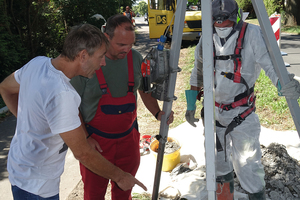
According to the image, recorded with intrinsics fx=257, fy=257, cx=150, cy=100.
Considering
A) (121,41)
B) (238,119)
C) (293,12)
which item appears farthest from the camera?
(293,12)

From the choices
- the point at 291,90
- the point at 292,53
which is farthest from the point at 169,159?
the point at 292,53

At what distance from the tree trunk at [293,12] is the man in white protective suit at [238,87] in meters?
15.9

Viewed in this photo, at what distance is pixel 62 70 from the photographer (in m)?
1.43

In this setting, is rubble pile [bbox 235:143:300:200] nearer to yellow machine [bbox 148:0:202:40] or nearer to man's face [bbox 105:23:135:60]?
man's face [bbox 105:23:135:60]

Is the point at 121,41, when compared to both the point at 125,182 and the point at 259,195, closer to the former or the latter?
the point at 125,182

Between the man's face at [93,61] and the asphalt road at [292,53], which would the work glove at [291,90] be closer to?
the man's face at [93,61]

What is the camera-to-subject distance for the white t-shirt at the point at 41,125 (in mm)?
1289

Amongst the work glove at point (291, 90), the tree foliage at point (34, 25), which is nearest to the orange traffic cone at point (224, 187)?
the work glove at point (291, 90)

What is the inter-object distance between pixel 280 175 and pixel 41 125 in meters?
2.49

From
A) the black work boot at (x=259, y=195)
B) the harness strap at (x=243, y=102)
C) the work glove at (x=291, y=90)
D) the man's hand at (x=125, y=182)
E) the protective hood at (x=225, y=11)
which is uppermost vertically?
the protective hood at (x=225, y=11)

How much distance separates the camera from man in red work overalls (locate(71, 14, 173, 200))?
80.4 inches

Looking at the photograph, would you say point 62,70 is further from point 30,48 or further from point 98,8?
point 98,8

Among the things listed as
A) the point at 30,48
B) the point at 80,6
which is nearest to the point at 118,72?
the point at 30,48

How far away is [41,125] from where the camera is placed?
1.40 meters
